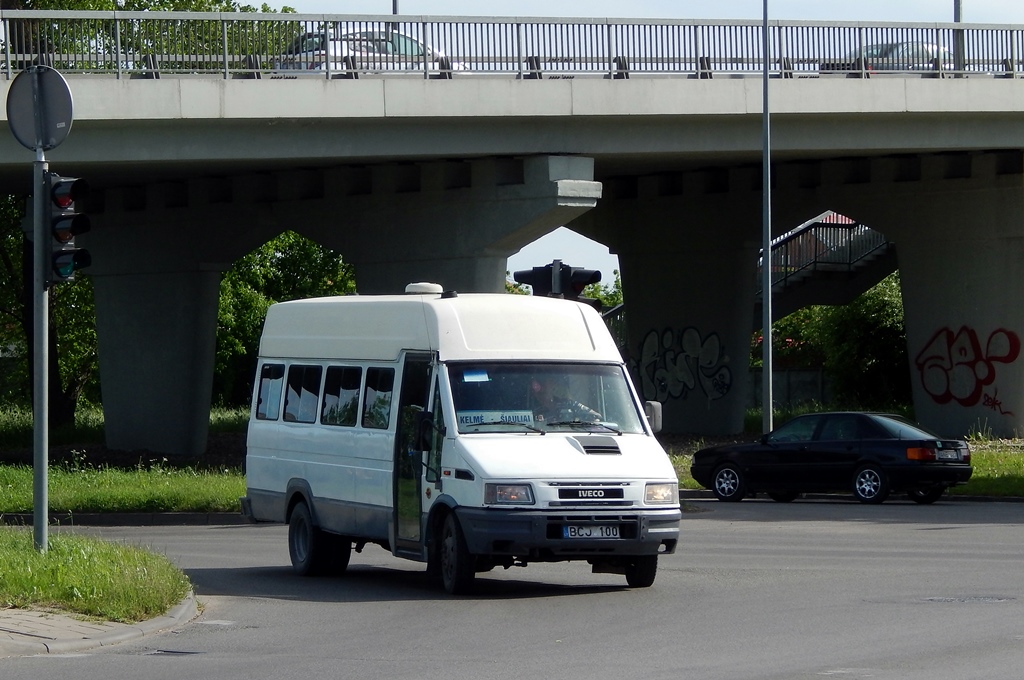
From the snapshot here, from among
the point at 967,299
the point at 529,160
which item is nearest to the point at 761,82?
the point at 529,160

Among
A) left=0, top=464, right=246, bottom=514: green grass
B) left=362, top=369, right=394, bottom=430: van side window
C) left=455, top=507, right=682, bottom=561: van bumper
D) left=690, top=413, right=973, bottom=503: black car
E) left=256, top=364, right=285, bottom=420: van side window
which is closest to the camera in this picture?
left=455, top=507, right=682, bottom=561: van bumper

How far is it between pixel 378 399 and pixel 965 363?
930 inches

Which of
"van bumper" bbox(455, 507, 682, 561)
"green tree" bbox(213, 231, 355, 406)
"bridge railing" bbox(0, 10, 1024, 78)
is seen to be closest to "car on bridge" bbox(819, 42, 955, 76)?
"bridge railing" bbox(0, 10, 1024, 78)

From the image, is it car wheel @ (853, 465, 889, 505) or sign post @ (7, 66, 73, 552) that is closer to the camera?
sign post @ (7, 66, 73, 552)

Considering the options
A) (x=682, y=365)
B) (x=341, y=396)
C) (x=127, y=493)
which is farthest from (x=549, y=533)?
(x=682, y=365)

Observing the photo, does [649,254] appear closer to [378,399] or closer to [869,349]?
[869,349]

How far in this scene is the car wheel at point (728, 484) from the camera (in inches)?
964

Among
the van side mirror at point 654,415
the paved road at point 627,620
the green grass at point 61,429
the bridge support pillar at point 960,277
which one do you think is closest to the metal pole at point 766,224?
the bridge support pillar at point 960,277

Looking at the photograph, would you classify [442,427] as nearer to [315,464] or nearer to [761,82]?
[315,464]

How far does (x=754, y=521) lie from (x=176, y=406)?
1914cm

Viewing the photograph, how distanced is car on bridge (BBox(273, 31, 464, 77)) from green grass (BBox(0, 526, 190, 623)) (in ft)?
50.0

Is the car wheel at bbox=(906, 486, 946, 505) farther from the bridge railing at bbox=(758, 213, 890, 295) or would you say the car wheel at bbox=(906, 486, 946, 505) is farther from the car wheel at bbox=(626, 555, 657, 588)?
the bridge railing at bbox=(758, 213, 890, 295)

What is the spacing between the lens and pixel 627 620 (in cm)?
1113

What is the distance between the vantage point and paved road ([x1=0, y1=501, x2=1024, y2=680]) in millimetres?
9086
